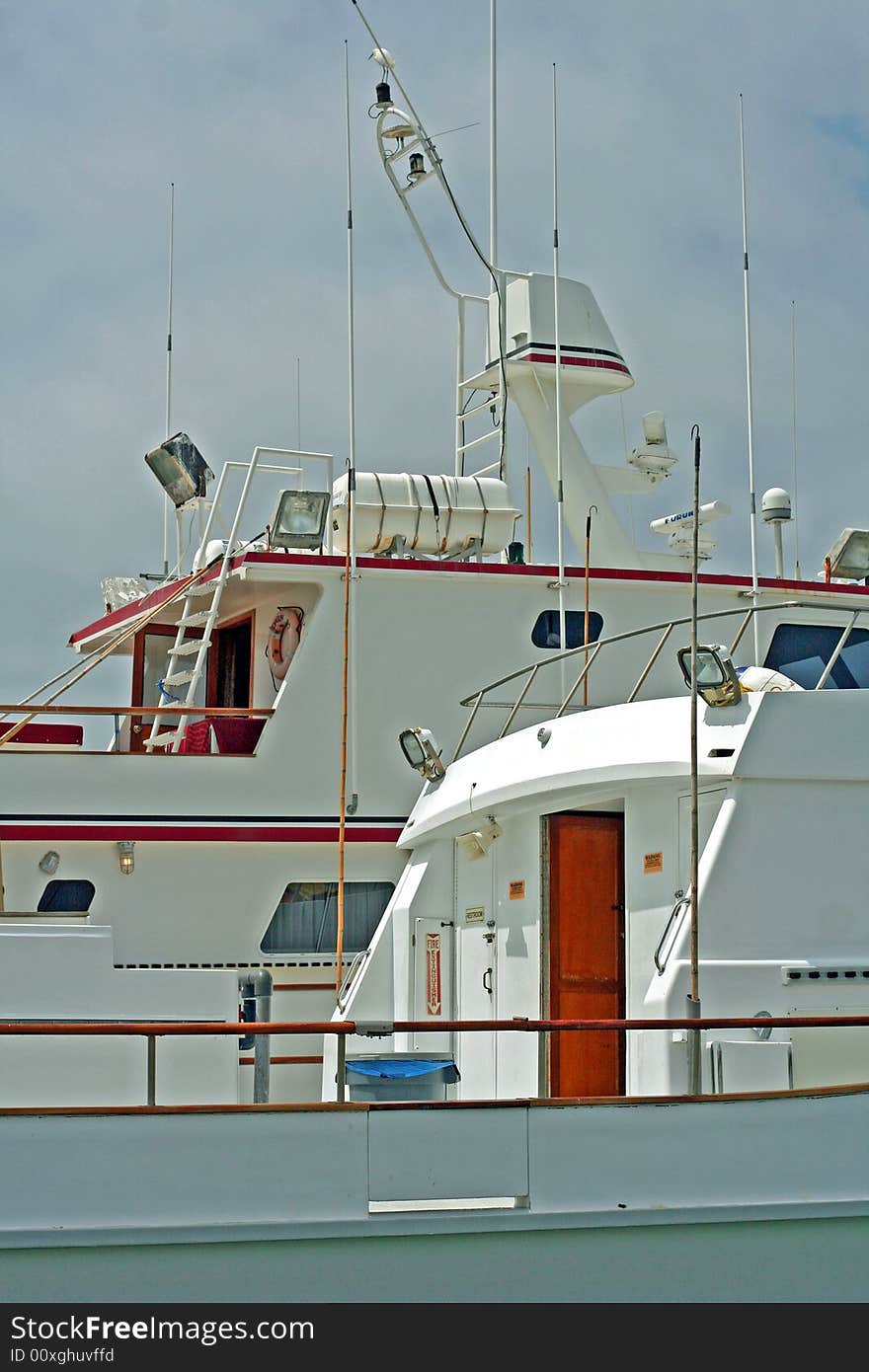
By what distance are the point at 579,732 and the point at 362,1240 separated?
11.7 feet

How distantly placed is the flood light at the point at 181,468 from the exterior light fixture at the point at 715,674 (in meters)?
7.44

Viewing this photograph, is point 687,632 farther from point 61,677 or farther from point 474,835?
point 61,677

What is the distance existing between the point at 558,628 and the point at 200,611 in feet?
10.7

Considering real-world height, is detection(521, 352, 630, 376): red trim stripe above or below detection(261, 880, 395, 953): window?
above

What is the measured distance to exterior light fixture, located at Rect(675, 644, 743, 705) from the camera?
878 centimetres

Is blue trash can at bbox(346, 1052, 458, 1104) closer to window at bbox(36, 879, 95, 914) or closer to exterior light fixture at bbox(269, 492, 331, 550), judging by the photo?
window at bbox(36, 879, 95, 914)

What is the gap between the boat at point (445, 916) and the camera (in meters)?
7.47

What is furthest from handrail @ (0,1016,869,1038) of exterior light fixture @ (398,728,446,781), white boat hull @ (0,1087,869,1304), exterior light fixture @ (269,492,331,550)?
exterior light fixture @ (269,492,331,550)

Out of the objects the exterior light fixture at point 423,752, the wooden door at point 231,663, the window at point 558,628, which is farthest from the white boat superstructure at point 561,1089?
the wooden door at point 231,663

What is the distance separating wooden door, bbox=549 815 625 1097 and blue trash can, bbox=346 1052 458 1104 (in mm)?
1636

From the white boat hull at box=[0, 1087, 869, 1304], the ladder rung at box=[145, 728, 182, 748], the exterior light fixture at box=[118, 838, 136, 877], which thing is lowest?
the white boat hull at box=[0, 1087, 869, 1304]

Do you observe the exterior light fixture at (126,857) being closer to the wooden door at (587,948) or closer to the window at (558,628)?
the window at (558,628)

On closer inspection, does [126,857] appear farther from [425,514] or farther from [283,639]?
[425,514]

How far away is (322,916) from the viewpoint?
504 inches
